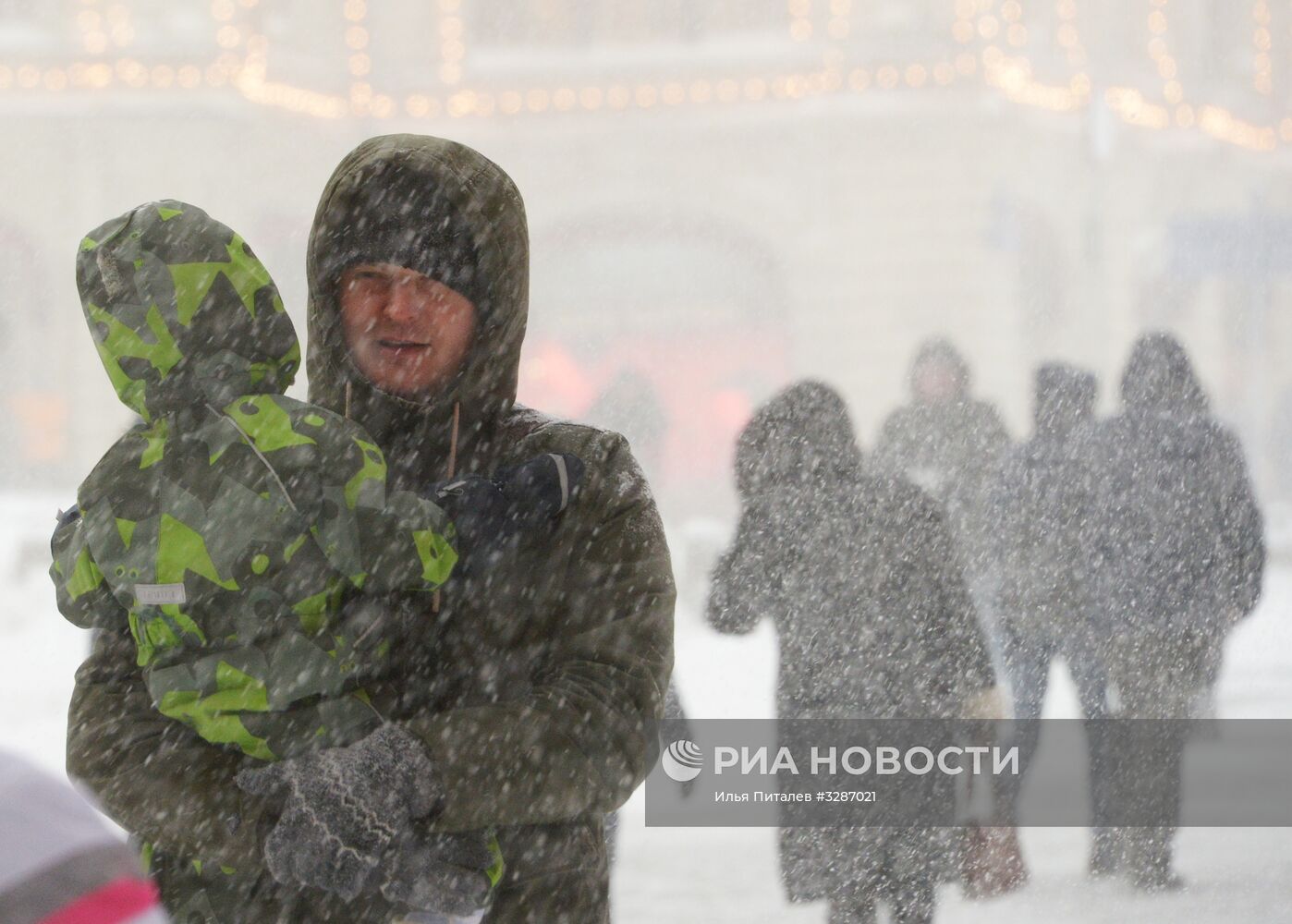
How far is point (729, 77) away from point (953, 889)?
204cm

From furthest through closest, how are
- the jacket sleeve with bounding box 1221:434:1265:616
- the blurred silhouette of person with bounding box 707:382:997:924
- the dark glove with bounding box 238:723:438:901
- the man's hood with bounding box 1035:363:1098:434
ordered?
1. the man's hood with bounding box 1035:363:1098:434
2. the jacket sleeve with bounding box 1221:434:1265:616
3. the blurred silhouette of person with bounding box 707:382:997:924
4. the dark glove with bounding box 238:723:438:901

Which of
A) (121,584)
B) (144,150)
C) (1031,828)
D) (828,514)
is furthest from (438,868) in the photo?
(144,150)

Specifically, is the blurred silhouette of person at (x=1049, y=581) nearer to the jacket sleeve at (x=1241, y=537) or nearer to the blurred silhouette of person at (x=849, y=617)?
the blurred silhouette of person at (x=849, y=617)

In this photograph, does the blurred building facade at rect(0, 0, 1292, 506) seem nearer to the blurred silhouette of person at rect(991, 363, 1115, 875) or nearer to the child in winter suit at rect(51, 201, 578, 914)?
the blurred silhouette of person at rect(991, 363, 1115, 875)

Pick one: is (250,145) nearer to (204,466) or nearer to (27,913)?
(204,466)

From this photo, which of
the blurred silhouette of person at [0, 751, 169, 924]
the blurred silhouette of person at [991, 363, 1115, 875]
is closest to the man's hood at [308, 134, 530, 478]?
the blurred silhouette of person at [0, 751, 169, 924]

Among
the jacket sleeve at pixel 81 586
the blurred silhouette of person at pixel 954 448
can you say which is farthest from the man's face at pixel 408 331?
the blurred silhouette of person at pixel 954 448

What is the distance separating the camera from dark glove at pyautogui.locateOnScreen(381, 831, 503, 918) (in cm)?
102

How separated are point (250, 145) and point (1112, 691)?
8.46 ft

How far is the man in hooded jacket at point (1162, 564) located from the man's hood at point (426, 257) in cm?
238

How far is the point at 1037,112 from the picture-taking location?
365 cm

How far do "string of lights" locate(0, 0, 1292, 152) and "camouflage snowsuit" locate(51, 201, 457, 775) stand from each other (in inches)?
107

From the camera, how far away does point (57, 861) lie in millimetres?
449

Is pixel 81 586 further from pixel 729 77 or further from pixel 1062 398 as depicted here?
pixel 729 77
